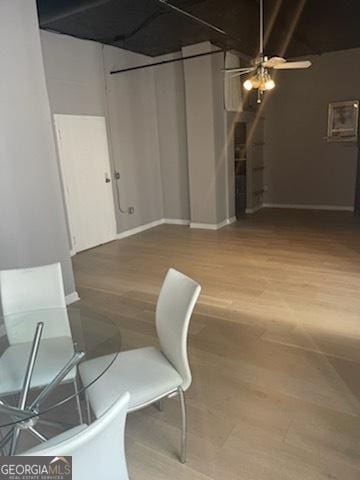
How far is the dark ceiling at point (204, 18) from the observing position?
4273 millimetres

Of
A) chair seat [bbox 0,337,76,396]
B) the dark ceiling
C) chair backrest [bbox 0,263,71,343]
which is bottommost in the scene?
chair seat [bbox 0,337,76,396]

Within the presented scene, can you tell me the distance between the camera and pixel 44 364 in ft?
5.64

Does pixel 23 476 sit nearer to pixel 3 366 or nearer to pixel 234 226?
pixel 3 366

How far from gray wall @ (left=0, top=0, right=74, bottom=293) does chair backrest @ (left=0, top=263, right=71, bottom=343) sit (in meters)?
1.02

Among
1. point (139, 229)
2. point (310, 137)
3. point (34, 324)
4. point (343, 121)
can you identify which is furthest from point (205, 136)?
point (34, 324)

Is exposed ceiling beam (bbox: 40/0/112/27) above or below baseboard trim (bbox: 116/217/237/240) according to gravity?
above

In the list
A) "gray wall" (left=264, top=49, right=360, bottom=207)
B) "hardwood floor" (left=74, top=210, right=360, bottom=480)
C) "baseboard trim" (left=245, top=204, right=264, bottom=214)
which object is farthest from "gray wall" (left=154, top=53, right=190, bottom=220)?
"gray wall" (left=264, top=49, right=360, bottom=207)

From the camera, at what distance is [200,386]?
7.27 feet

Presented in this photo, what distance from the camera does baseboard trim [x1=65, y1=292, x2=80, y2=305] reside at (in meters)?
3.53

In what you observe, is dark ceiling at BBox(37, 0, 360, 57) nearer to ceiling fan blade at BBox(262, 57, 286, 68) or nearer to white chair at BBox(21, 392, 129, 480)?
ceiling fan blade at BBox(262, 57, 286, 68)

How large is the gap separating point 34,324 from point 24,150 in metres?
1.69

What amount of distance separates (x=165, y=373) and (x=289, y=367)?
3.60ft

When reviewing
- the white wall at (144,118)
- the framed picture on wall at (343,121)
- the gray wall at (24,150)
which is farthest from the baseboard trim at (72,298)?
the framed picture on wall at (343,121)

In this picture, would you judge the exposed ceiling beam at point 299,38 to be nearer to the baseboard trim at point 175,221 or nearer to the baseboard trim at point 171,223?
the baseboard trim at point 171,223
